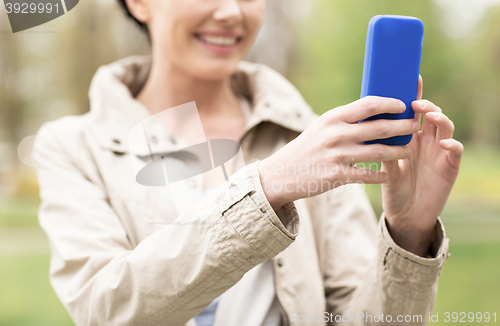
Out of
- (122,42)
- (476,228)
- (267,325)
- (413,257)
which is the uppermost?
(122,42)

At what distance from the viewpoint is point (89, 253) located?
706 mm

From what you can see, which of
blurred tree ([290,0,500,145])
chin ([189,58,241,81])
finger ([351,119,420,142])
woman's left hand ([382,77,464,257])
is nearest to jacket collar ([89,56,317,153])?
chin ([189,58,241,81])

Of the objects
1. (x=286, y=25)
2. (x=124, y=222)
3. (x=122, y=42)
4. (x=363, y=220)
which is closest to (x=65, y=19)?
(x=122, y=42)

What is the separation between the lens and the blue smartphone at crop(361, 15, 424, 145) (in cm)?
53

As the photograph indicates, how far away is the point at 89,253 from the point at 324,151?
43cm

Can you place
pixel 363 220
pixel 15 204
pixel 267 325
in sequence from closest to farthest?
pixel 267 325 → pixel 363 220 → pixel 15 204

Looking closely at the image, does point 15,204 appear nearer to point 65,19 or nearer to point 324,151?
point 65,19

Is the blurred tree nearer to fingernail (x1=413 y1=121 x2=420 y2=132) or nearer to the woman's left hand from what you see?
the woman's left hand

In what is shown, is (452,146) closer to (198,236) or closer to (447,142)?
(447,142)

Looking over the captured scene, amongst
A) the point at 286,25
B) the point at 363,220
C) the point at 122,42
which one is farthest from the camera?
the point at 286,25

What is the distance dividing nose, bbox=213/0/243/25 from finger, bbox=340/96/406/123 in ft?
1.33
